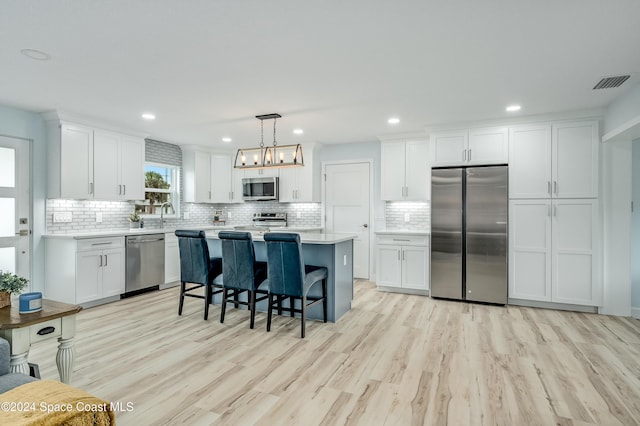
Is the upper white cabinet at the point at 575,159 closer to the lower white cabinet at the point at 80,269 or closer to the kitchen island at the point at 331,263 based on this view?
the kitchen island at the point at 331,263

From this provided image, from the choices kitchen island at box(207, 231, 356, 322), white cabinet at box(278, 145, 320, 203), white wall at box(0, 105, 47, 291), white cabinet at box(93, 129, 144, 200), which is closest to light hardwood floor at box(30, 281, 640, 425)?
kitchen island at box(207, 231, 356, 322)

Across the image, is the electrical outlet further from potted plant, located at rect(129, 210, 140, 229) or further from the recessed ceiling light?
the recessed ceiling light

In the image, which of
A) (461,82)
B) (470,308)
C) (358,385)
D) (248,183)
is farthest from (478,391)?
(248,183)

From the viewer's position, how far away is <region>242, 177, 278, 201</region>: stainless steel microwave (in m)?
6.78

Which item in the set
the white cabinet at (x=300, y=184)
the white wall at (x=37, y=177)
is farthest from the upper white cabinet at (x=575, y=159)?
the white wall at (x=37, y=177)

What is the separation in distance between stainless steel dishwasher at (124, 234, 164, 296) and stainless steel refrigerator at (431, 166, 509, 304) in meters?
4.28

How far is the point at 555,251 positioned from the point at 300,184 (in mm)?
4239

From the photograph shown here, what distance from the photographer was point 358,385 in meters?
2.51

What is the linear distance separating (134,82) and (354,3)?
2413mm

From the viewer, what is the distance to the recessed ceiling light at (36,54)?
269 cm

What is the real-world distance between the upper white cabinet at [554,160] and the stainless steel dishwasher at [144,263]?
5.37 m

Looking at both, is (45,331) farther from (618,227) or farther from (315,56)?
(618,227)

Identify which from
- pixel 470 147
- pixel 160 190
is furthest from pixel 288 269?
pixel 160 190

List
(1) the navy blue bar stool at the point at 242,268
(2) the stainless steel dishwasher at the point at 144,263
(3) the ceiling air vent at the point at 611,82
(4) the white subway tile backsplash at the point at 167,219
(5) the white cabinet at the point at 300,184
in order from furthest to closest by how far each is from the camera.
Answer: (5) the white cabinet at the point at 300,184 < (2) the stainless steel dishwasher at the point at 144,263 < (4) the white subway tile backsplash at the point at 167,219 < (1) the navy blue bar stool at the point at 242,268 < (3) the ceiling air vent at the point at 611,82
